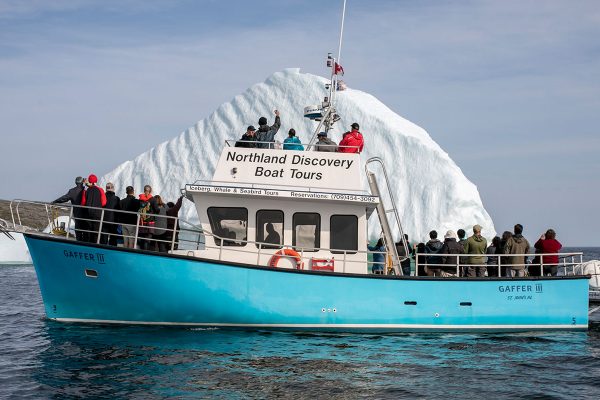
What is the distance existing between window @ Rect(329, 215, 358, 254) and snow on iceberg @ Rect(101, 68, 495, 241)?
38184mm

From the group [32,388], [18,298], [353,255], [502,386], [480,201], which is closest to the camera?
[32,388]

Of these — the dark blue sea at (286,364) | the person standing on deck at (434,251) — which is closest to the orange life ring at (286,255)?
the dark blue sea at (286,364)

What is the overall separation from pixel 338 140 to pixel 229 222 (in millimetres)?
43750

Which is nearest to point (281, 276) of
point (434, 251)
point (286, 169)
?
point (286, 169)

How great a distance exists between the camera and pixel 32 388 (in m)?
10.4

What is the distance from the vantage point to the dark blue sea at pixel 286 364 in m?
10.5

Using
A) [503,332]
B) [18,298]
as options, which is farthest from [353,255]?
[18,298]

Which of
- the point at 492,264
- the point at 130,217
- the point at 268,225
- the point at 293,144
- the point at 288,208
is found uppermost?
the point at 293,144

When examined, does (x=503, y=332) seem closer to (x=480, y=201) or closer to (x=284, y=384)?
(x=284, y=384)

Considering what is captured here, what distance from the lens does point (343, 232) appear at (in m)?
15.4

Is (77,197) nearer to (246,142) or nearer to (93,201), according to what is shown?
(93,201)

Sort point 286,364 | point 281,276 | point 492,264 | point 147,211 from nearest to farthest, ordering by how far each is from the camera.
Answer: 1. point 286,364
2. point 281,276
3. point 147,211
4. point 492,264

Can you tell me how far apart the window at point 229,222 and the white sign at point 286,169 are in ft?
2.21

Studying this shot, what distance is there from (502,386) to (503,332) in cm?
483
